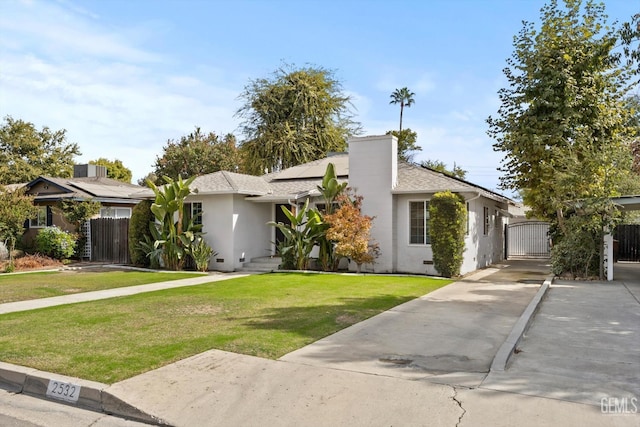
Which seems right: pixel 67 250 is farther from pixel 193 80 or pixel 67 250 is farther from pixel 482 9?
pixel 482 9

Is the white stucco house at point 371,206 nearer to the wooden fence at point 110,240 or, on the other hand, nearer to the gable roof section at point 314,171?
the gable roof section at point 314,171

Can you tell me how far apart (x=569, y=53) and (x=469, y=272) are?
28.8 feet

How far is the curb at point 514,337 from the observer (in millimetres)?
5922

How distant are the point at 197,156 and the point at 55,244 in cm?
1755

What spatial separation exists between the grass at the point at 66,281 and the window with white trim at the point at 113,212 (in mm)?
6459

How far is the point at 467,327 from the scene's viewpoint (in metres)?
8.24

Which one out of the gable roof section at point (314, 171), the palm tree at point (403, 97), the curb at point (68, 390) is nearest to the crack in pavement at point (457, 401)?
the curb at point (68, 390)

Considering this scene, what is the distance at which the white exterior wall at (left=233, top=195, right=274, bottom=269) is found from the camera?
18266 mm

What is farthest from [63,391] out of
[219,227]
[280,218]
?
[280,218]

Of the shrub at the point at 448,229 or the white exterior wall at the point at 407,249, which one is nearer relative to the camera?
the shrub at the point at 448,229

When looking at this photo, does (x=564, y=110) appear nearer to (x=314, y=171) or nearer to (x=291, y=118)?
(x=314, y=171)

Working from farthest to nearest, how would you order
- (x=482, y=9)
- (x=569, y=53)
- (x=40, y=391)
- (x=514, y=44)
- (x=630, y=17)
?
(x=514, y=44) < (x=569, y=53) < (x=482, y=9) < (x=630, y=17) < (x=40, y=391)

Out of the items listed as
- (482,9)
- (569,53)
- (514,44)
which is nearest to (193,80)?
(482,9)

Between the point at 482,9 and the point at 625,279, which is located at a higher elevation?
the point at 482,9
